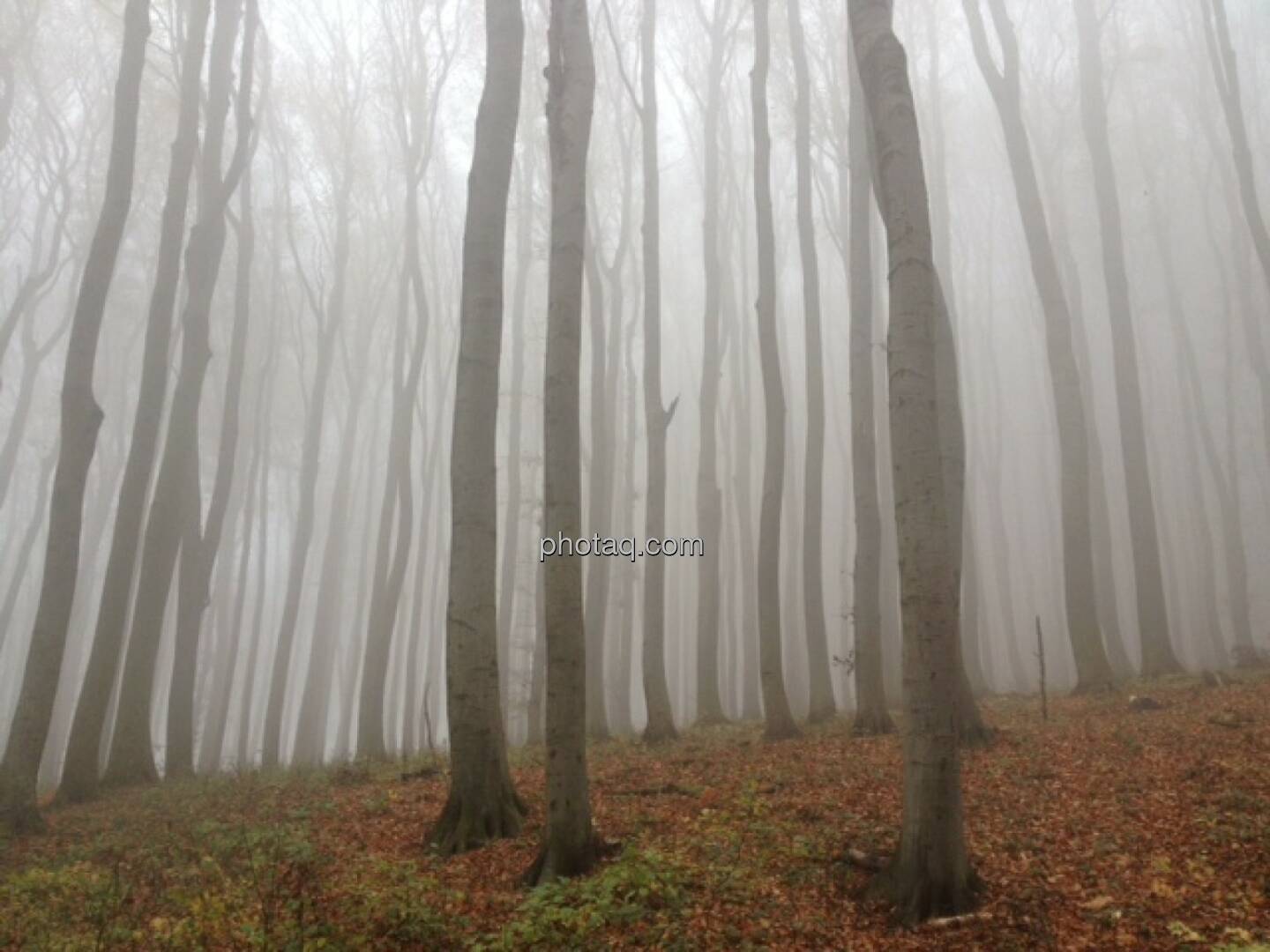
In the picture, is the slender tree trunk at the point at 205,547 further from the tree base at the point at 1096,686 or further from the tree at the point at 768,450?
the tree base at the point at 1096,686

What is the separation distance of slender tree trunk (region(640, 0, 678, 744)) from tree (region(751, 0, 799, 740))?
167 cm

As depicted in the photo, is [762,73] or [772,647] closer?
[772,647]

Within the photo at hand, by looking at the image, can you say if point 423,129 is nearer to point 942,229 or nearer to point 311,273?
point 311,273

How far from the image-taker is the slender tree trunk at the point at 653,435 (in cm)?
1221

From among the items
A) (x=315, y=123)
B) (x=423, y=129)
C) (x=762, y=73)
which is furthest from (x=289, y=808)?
(x=315, y=123)

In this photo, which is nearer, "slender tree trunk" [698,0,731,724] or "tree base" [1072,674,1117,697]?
"tree base" [1072,674,1117,697]

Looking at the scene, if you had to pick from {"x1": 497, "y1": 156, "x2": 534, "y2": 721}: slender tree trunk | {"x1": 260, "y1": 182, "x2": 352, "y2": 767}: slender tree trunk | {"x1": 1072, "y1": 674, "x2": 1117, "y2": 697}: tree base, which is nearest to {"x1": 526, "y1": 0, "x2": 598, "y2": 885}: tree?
{"x1": 1072, "y1": 674, "x2": 1117, "y2": 697}: tree base

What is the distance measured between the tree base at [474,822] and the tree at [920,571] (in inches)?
118

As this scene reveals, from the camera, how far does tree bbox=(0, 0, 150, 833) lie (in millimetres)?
8633

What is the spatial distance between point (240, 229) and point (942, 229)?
17135 millimetres

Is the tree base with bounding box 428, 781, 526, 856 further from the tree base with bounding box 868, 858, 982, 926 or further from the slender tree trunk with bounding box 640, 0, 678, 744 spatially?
the slender tree trunk with bounding box 640, 0, 678, 744

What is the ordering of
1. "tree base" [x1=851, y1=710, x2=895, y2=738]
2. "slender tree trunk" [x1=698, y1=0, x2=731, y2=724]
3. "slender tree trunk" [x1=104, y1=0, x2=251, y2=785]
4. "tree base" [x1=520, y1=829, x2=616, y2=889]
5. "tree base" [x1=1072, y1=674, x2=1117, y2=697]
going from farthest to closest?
"slender tree trunk" [x1=698, y1=0, x2=731, y2=724]
"slender tree trunk" [x1=104, y1=0, x2=251, y2=785]
"tree base" [x1=1072, y1=674, x2=1117, y2=697]
"tree base" [x1=851, y1=710, x2=895, y2=738]
"tree base" [x1=520, y1=829, x2=616, y2=889]

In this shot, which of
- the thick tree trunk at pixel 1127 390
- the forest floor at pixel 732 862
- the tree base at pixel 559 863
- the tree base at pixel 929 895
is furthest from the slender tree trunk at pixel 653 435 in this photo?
the thick tree trunk at pixel 1127 390

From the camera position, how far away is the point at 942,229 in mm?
20875
